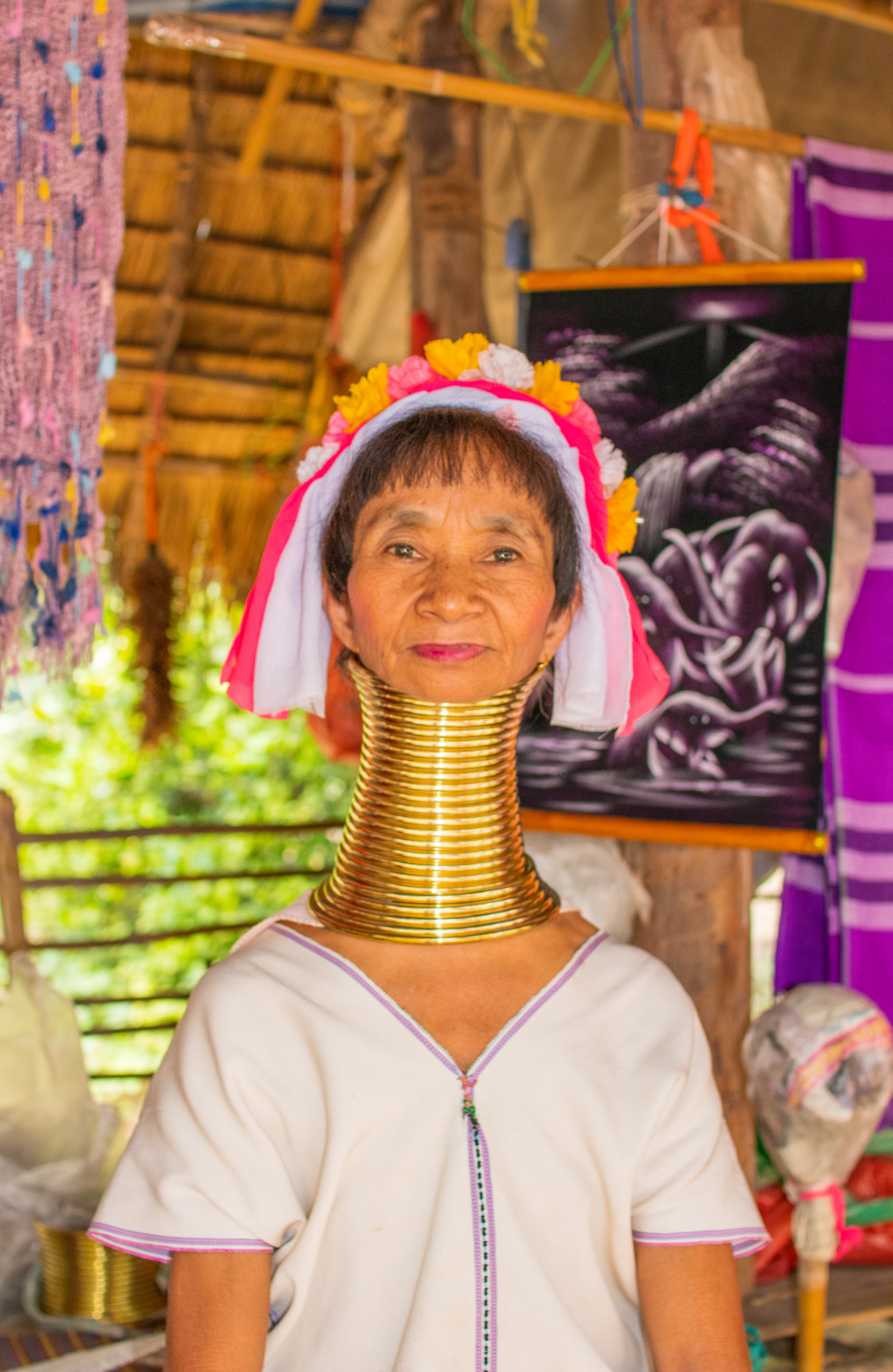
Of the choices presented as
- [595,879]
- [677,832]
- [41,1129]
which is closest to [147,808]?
[41,1129]

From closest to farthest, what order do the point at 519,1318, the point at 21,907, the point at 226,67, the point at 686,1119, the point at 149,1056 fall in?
the point at 519,1318
the point at 686,1119
the point at 21,907
the point at 226,67
the point at 149,1056

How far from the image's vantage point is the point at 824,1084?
7.89 feet

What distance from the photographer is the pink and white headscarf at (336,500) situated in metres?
1.80

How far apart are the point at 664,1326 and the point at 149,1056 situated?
23.7 ft

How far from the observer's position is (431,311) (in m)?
4.54

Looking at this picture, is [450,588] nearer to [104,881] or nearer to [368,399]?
[368,399]

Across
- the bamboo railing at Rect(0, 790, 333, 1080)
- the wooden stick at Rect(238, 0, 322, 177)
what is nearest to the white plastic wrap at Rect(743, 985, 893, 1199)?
the bamboo railing at Rect(0, 790, 333, 1080)

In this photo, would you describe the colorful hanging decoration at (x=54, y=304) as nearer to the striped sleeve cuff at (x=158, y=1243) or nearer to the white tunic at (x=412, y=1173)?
the white tunic at (x=412, y=1173)

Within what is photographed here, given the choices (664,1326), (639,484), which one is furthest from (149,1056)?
(664,1326)

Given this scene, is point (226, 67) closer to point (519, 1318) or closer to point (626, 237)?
point (626, 237)

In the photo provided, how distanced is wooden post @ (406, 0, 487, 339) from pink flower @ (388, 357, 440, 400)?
2.76 m

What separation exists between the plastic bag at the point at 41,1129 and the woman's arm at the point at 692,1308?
5.84 ft

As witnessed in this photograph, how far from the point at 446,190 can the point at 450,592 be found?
3484 mm

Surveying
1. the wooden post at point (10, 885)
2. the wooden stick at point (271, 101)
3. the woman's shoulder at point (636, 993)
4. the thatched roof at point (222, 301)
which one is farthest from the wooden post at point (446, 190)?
the woman's shoulder at point (636, 993)
